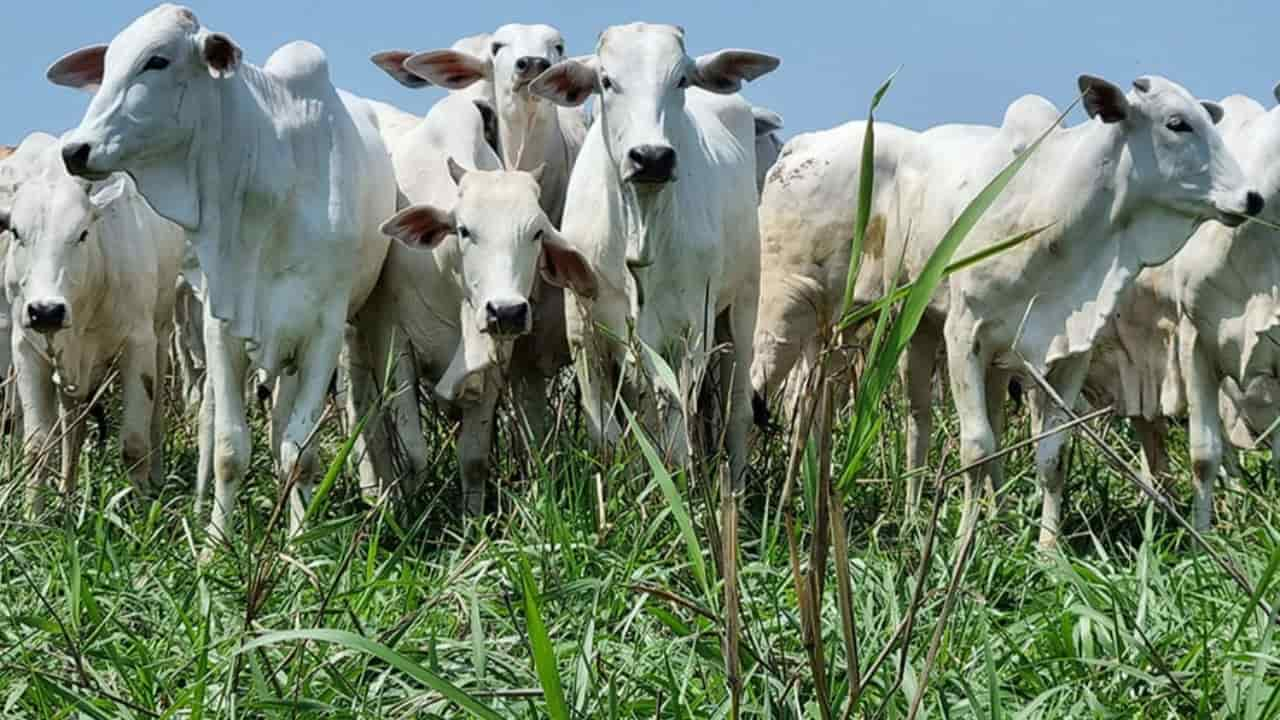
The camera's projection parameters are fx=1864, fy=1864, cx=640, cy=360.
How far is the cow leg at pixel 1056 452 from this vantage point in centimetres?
664

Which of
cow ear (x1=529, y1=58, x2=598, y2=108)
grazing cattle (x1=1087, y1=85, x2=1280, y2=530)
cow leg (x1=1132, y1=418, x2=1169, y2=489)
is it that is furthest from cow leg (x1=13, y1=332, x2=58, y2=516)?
cow leg (x1=1132, y1=418, x2=1169, y2=489)

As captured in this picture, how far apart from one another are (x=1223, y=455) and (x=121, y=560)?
180 inches

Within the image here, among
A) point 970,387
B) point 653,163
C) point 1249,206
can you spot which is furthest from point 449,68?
point 1249,206

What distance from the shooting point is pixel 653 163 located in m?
6.26

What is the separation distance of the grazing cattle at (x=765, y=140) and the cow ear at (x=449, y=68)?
8.12 ft

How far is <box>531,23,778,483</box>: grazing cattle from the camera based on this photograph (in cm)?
655

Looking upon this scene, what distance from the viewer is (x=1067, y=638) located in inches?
163

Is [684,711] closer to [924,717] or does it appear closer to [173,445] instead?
[924,717]

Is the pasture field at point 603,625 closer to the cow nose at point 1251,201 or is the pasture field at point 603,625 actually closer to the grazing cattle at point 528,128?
the cow nose at point 1251,201

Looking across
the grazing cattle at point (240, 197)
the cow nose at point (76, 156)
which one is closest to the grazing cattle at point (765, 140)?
the grazing cattle at point (240, 197)

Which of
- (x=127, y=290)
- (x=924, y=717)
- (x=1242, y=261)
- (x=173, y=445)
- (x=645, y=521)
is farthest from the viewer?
(x=173, y=445)

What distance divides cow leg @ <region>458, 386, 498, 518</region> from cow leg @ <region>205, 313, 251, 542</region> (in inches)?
42.3

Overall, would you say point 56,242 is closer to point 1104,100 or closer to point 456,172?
point 456,172

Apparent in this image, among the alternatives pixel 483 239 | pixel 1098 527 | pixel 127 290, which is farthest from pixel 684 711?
pixel 127 290
